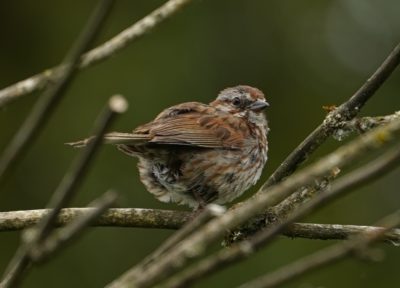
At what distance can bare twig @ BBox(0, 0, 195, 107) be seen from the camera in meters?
1.90

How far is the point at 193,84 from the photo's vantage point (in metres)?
9.66

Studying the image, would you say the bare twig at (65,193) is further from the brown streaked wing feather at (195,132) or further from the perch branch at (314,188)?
the brown streaked wing feather at (195,132)

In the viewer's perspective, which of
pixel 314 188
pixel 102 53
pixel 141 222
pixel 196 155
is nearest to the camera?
pixel 102 53

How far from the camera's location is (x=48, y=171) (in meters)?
9.18

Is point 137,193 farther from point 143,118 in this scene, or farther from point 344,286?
point 344,286

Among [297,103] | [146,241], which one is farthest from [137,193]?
[297,103]

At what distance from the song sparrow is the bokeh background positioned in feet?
7.87

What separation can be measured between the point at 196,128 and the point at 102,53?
3.31 metres

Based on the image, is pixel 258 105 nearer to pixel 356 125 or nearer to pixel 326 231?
pixel 356 125

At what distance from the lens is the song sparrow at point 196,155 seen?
16.9ft

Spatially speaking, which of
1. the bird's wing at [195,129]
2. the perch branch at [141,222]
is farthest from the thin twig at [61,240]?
the bird's wing at [195,129]

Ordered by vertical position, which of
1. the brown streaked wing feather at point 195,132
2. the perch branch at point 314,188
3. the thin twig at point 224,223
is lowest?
the thin twig at point 224,223

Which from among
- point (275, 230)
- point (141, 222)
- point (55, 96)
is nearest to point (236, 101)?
point (141, 222)

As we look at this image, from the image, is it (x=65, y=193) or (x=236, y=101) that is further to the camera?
(x=236, y=101)
